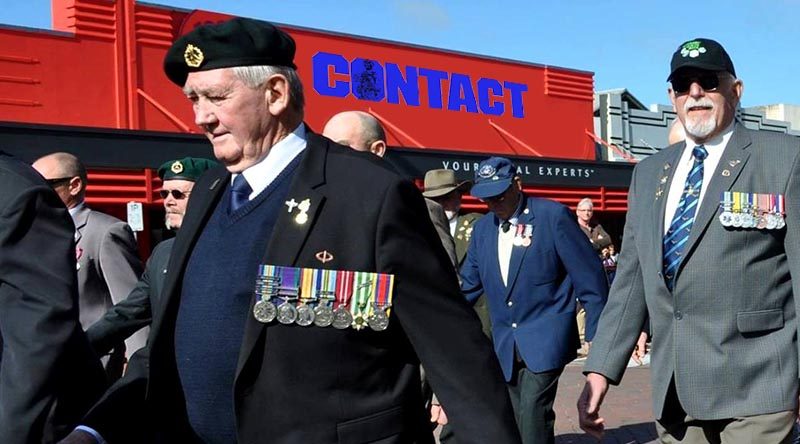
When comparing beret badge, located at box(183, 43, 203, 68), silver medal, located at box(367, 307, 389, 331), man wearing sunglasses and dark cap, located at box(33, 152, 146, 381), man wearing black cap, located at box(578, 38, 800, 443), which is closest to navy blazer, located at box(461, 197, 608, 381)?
man wearing black cap, located at box(578, 38, 800, 443)

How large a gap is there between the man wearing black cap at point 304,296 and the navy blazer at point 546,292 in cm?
351

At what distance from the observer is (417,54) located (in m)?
19.1

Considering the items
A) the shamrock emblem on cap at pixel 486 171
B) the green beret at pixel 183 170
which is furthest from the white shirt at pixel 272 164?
the shamrock emblem on cap at pixel 486 171

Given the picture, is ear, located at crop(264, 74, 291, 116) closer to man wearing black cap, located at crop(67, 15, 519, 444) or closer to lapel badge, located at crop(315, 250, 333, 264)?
man wearing black cap, located at crop(67, 15, 519, 444)

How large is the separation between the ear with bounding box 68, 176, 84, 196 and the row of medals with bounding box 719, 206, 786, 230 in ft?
11.8

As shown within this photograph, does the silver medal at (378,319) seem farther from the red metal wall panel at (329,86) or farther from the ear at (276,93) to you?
the red metal wall panel at (329,86)

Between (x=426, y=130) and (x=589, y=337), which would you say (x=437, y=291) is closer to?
(x=589, y=337)

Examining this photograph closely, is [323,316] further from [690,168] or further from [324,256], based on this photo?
[690,168]

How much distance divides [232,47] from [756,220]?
6.93ft

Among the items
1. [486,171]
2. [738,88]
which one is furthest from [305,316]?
[486,171]

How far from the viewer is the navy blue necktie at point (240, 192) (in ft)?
8.80

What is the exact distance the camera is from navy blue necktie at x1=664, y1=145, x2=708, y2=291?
13.2 ft

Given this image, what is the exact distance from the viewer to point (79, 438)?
2.68 metres

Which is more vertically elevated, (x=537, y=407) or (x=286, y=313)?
(x=286, y=313)
